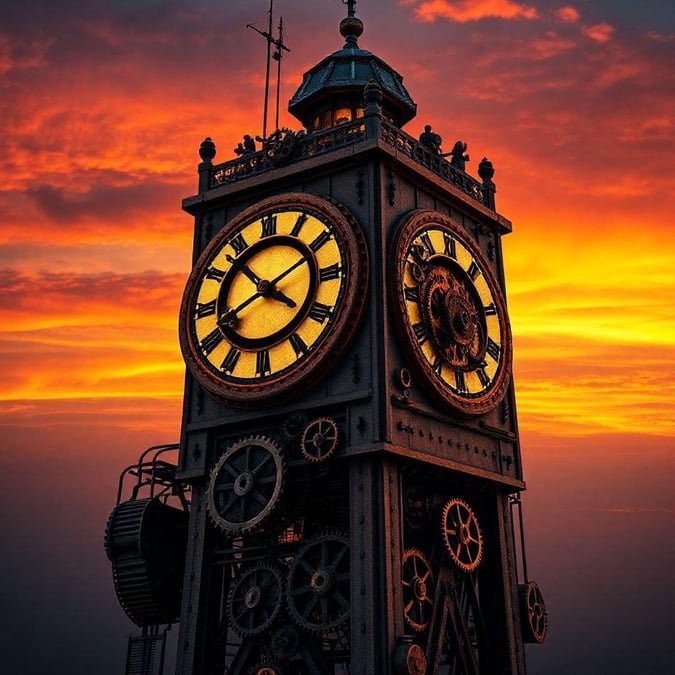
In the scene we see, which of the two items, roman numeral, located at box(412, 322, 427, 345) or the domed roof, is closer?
roman numeral, located at box(412, 322, 427, 345)

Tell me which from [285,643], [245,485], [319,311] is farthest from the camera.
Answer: [319,311]

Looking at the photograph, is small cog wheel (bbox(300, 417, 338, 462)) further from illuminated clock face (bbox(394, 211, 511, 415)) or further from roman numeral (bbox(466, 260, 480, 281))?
roman numeral (bbox(466, 260, 480, 281))

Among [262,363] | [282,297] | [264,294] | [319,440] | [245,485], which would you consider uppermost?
[264,294]

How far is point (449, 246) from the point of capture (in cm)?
2505

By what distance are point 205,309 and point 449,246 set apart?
6.25 m

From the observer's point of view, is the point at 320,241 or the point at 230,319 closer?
the point at 320,241

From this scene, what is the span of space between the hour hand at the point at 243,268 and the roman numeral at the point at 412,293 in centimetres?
360

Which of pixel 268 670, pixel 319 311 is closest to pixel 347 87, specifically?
pixel 319 311

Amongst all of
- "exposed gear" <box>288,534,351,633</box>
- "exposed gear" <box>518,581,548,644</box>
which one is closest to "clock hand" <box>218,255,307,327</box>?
"exposed gear" <box>288,534,351,633</box>

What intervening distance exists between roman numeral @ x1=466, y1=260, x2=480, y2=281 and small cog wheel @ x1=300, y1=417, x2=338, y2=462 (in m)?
6.53

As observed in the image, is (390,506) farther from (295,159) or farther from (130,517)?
(295,159)

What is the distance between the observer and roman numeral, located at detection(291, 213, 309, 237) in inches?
933

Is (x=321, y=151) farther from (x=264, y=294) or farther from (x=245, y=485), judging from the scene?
(x=245, y=485)

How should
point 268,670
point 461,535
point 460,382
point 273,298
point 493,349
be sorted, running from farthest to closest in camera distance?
point 493,349
point 460,382
point 273,298
point 461,535
point 268,670
